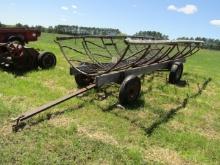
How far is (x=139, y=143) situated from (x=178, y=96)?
12.5 ft

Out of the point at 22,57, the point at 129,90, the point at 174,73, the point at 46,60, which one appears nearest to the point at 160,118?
the point at 129,90

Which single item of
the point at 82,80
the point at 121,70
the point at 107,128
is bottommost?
the point at 107,128

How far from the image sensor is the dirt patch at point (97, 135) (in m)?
5.66

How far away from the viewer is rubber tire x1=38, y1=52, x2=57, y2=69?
1088cm

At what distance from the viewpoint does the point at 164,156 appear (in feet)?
17.5

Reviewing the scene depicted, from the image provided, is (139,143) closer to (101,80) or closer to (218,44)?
(101,80)

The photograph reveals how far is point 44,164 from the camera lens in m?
4.73

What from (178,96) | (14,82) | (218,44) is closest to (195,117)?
(178,96)

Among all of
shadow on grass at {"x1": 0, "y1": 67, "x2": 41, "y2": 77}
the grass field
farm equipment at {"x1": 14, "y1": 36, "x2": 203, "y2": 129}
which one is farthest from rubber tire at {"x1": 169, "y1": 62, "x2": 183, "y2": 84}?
shadow on grass at {"x1": 0, "y1": 67, "x2": 41, "y2": 77}

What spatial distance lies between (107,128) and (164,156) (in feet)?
4.25

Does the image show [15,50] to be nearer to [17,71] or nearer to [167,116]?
[17,71]

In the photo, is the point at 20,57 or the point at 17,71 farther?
the point at 17,71

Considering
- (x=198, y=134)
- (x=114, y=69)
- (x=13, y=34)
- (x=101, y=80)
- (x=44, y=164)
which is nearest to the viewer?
(x=44, y=164)

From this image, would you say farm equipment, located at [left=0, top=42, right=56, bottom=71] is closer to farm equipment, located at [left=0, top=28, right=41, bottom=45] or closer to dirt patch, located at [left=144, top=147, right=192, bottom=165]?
farm equipment, located at [left=0, top=28, right=41, bottom=45]
